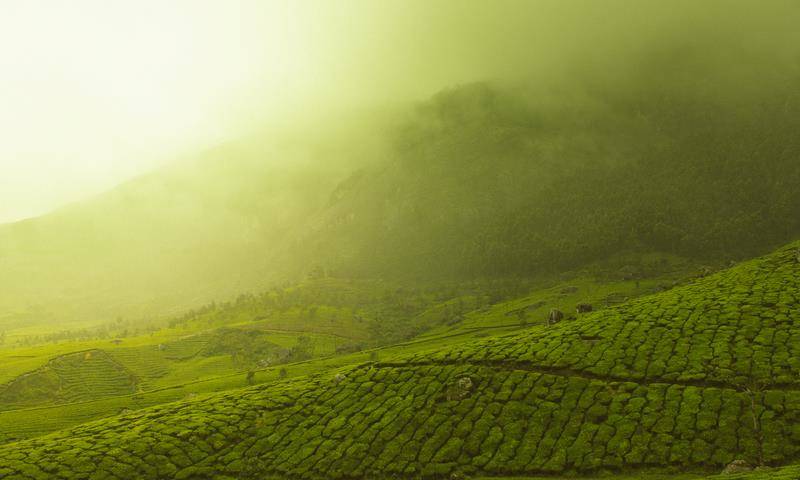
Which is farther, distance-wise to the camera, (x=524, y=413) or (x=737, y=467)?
(x=524, y=413)

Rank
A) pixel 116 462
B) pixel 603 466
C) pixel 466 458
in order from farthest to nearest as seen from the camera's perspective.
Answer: pixel 116 462
pixel 466 458
pixel 603 466

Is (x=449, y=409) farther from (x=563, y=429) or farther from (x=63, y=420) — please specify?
(x=63, y=420)

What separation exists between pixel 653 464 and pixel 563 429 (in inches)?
606

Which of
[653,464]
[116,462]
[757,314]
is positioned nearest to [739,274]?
[757,314]

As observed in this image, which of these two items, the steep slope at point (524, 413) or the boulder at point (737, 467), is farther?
the steep slope at point (524, 413)

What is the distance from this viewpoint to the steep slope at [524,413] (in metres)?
74.9

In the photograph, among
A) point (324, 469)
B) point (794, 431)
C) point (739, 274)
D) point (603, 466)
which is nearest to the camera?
point (794, 431)

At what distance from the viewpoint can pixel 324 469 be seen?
89500mm

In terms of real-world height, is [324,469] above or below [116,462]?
below

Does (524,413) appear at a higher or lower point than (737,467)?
higher

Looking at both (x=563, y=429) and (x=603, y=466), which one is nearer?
(x=603, y=466)

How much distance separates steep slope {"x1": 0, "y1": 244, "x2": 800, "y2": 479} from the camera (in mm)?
74938

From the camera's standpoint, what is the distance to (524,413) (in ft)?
295

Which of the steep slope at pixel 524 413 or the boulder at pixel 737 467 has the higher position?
the steep slope at pixel 524 413
